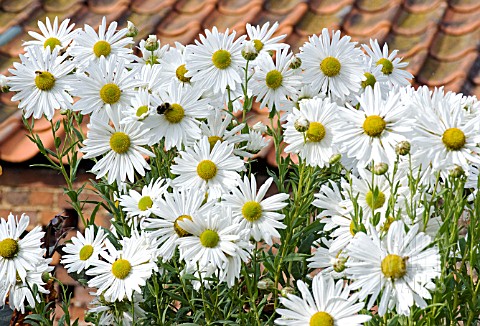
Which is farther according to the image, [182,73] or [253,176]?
[182,73]

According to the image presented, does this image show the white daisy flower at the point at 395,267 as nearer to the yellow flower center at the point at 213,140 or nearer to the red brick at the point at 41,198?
the yellow flower center at the point at 213,140

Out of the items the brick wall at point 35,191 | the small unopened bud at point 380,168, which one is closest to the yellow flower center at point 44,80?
the small unopened bud at point 380,168

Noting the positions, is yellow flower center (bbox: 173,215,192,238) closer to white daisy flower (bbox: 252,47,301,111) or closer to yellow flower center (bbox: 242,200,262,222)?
yellow flower center (bbox: 242,200,262,222)

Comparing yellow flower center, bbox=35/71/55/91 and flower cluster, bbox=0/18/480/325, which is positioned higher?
yellow flower center, bbox=35/71/55/91

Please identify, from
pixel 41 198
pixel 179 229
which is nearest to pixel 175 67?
pixel 179 229

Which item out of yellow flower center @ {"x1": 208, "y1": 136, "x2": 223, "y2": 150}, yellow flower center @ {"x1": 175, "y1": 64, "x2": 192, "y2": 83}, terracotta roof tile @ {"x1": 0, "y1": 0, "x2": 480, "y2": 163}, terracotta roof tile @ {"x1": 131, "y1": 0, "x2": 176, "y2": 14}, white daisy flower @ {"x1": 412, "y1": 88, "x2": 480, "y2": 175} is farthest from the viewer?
terracotta roof tile @ {"x1": 131, "y1": 0, "x2": 176, "y2": 14}

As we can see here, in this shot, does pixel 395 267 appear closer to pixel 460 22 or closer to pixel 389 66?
pixel 389 66

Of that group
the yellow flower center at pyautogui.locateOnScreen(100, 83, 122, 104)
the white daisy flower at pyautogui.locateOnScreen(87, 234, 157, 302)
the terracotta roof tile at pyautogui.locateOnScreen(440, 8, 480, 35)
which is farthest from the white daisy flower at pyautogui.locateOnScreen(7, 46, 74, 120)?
the terracotta roof tile at pyautogui.locateOnScreen(440, 8, 480, 35)
